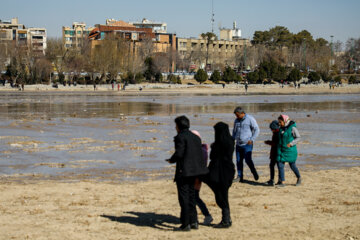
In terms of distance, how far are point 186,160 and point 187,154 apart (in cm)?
8

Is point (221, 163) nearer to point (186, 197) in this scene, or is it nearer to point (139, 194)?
point (186, 197)

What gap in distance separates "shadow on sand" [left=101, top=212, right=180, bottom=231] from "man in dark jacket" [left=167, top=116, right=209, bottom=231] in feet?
2.38

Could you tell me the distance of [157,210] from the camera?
941 centimetres

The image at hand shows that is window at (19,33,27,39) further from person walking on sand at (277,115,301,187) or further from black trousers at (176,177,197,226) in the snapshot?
black trousers at (176,177,197,226)

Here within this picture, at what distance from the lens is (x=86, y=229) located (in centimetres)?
822

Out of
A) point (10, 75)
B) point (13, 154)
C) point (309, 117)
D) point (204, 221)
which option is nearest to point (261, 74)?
point (10, 75)

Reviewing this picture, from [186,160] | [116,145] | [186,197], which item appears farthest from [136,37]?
[186,160]

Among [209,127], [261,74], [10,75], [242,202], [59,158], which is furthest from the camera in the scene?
[261,74]

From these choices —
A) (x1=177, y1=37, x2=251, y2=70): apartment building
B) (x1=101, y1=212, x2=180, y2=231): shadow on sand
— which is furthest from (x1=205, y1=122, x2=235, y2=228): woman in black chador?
(x1=177, y1=37, x2=251, y2=70): apartment building

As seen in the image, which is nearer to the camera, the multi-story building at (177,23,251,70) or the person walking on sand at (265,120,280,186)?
the person walking on sand at (265,120,280,186)

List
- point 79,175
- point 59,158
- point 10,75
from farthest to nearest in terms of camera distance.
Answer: point 10,75
point 59,158
point 79,175

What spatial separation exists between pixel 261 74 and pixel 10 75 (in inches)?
1689

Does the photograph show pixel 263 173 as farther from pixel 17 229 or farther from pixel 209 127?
pixel 209 127

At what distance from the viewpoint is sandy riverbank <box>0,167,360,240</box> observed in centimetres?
803
